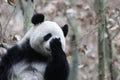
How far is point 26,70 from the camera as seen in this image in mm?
5918

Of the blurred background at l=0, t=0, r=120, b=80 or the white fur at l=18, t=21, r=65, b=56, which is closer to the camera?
the white fur at l=18, t=21, r=65, b=56

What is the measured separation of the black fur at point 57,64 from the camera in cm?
565

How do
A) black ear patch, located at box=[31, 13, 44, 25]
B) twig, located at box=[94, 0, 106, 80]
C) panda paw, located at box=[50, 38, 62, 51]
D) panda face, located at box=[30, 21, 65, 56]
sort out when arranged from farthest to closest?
twig, located at box=[94, 0, 106, 80], black ear patch, located at box=[31, 13, 44, 25], panda face, located at box=[30, 21, 65, 56], panda paw, located at box=[50, 38, 62, 51]

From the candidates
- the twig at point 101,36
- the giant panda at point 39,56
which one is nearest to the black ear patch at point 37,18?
the giant panda at point 39,56

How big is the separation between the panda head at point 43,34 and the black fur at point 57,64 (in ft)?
0.28

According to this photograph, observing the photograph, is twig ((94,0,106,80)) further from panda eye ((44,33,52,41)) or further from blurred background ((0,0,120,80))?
panda eye ((44,33,52,41))

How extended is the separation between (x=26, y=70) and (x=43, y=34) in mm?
492

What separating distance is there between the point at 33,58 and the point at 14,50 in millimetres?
251

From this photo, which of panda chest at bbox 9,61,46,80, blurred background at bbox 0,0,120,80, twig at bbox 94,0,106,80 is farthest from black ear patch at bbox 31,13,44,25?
twig at bbox 94,0,106,80

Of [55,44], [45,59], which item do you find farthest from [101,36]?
[55,44]

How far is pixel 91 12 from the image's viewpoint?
10133mm

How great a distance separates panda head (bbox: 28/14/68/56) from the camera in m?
5.76

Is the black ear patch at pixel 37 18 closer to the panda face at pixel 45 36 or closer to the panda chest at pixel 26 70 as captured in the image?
the panda face at pixel 45 36

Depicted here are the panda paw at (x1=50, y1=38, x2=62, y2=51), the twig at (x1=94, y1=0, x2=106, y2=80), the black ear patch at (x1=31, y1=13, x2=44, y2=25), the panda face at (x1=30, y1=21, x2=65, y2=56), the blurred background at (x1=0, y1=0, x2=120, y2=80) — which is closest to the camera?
the panda paw at (x1=50, y1=38, x2=62, y2=51)
